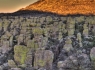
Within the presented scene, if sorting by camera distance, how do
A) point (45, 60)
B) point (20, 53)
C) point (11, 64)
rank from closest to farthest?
1. point (45, 60)
2. point (11, 64)
3. point (20, 53)

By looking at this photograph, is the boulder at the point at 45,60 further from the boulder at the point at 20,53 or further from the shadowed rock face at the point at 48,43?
the boulder at the point at 20,53

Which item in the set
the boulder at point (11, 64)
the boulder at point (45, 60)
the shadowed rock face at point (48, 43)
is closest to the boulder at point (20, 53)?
the shadowed rock face at point (48, 43)

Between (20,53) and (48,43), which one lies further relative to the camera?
(48,43)

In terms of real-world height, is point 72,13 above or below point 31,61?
above

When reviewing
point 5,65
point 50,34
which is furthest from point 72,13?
point 5,65

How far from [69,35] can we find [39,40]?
1.05 meters

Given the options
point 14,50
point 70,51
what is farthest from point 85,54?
point 14,50

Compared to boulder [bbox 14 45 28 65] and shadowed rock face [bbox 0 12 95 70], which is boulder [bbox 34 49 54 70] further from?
boulder [bbox 14 45 28 65]

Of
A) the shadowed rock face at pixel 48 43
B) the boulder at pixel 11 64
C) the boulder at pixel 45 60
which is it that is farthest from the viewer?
the boulder at pixel 11 64

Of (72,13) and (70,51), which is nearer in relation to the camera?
(70,51)

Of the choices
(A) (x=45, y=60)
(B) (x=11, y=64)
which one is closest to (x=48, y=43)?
(A) (x=45, y=60)

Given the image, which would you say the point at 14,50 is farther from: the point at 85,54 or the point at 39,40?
the point at 85,54

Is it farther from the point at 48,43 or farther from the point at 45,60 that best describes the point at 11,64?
the point at 48,43

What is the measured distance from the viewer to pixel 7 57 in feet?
79.3
